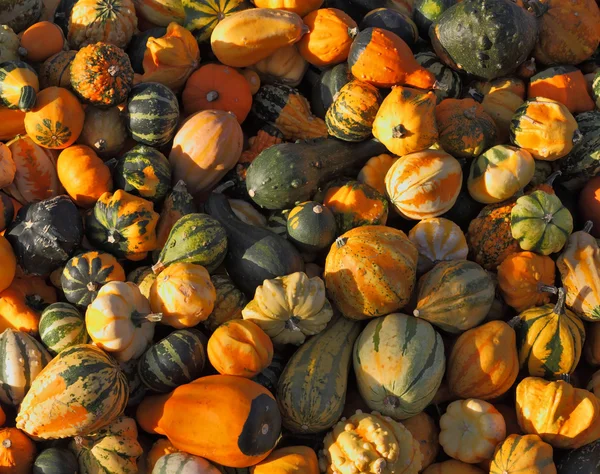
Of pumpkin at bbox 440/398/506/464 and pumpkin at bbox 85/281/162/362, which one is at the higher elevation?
pumpkin at bbox 85/281/162/362

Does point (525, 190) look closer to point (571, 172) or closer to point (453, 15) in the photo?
point (571, 172)

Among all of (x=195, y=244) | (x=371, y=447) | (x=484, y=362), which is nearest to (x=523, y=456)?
(x=484, y=362)

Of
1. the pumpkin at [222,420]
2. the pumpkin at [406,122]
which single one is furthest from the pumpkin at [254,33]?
the pumpkin at [222,420]

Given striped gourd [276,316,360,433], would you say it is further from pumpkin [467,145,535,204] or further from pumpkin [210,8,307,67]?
pumpkin [210,8,307,67]

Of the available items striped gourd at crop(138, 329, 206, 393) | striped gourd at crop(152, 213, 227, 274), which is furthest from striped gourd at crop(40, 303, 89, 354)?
striped gourd at crop(152, 213, 227, 274)

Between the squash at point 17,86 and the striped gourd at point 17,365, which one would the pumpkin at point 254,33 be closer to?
the squash at point 17,86

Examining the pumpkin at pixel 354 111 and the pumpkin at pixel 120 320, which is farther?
the pumpkin at pixel 354 111

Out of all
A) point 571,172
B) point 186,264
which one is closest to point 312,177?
point 186,264
